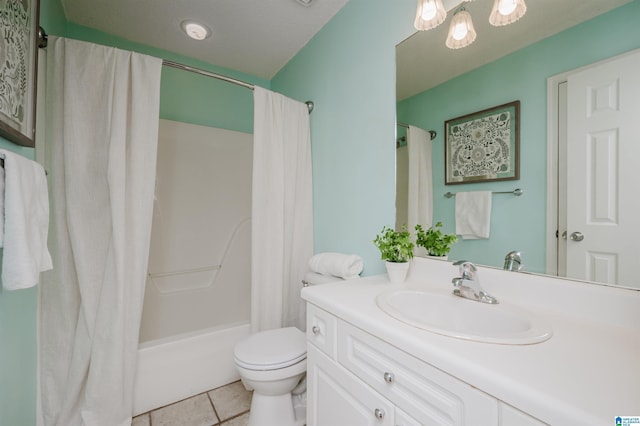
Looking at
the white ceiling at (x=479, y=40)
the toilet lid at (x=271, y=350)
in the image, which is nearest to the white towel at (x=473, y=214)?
the white ceiling at (x=479, y=40)

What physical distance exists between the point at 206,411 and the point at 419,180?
176 centimetres

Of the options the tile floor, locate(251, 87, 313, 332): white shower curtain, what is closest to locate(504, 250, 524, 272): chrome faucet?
locate(251, 87, 313, 332): white shower curtain

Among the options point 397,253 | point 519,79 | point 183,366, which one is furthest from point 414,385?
point 183,366

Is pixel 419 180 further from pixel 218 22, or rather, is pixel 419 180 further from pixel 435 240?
pixel 218 22

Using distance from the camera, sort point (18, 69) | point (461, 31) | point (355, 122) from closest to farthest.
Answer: point (18, 69) < point (461, 31) < point (355, 122)

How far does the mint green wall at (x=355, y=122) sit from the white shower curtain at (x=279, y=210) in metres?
0.11

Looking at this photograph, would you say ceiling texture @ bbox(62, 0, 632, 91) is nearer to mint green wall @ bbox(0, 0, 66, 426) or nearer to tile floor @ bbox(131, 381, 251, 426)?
mint green wall @ bbox(0, 0, 66, 426)

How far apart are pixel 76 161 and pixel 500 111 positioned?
6.15 ft

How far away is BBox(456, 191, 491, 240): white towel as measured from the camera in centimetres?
106

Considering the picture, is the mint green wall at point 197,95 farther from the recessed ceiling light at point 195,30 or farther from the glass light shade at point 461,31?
the glass light shade at point 461,31

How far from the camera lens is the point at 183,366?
1.61 m

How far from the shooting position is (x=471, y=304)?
0.92 meters

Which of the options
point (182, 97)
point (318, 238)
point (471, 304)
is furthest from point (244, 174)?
point (471, 304)

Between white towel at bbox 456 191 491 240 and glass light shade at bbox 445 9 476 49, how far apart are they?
0.63m
